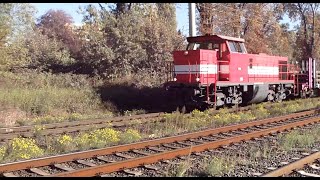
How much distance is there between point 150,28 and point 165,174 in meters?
18.2

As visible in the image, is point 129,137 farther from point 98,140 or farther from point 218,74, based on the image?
point 218,74

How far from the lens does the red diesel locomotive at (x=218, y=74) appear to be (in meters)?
16.7

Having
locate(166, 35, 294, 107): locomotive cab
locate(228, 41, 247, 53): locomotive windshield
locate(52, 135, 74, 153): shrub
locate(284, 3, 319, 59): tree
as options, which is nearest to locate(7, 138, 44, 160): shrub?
locate(52, 135, 74, 153): shrub

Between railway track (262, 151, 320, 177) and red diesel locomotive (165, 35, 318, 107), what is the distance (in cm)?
910

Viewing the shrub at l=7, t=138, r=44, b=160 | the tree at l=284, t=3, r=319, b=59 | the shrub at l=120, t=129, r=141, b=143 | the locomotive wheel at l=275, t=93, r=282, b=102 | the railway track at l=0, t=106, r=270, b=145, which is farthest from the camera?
the tree at l=284, t=3, r=319, b=59

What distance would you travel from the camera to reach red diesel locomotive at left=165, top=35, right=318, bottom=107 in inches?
658

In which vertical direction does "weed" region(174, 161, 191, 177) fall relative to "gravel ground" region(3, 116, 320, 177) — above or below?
above

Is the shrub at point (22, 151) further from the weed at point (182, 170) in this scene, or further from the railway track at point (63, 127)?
the weed at point (182, 170)

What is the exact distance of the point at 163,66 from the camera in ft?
78.5

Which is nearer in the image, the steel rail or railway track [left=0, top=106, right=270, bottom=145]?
the steel rail

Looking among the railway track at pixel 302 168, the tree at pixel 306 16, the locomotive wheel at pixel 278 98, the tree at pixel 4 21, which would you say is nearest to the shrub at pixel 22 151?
the railway track at pixel 302 168

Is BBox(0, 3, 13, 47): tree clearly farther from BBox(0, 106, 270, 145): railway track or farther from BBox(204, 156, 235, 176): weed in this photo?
BBox(204, 156, 235, 176): weed

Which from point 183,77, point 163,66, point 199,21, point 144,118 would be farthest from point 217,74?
point 199,21

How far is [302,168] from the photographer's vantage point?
276 inches
